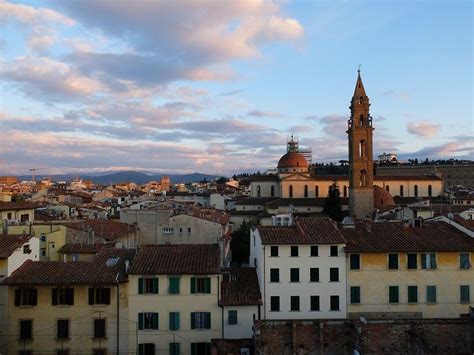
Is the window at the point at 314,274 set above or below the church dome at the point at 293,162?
below

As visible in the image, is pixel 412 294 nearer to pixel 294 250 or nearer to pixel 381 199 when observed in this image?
pixel 294 250

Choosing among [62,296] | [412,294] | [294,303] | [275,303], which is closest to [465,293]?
[412,294]

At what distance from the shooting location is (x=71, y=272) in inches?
1193

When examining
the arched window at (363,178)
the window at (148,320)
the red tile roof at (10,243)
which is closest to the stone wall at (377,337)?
the window at (148,320)

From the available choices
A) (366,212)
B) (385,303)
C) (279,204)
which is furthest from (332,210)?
(385,303)

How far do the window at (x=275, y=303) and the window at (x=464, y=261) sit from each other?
11.1 m

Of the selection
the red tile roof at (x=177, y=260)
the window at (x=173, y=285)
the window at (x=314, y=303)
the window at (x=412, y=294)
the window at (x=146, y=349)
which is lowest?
the window at (x=146, y=349)

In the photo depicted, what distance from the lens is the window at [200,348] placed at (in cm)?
2945

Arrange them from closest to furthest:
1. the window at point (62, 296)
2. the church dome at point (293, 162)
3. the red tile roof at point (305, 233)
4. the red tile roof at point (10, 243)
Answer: the window at point (62, 296) → the red tile roof at point (10, 243) → the red tile roof at point (305, 233) → the church dome at point (293, 162)

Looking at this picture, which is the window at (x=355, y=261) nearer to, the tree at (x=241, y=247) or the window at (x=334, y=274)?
the window at (x=334, y=274)

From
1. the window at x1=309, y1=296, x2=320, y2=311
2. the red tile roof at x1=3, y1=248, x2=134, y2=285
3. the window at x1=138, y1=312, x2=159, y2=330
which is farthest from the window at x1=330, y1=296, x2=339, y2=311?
the red tile roof at x1=3, y1=248, x2=134, y2=285

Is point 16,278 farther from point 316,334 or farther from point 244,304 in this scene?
point 316,334

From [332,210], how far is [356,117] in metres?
15.0

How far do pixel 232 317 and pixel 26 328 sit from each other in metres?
11.2
